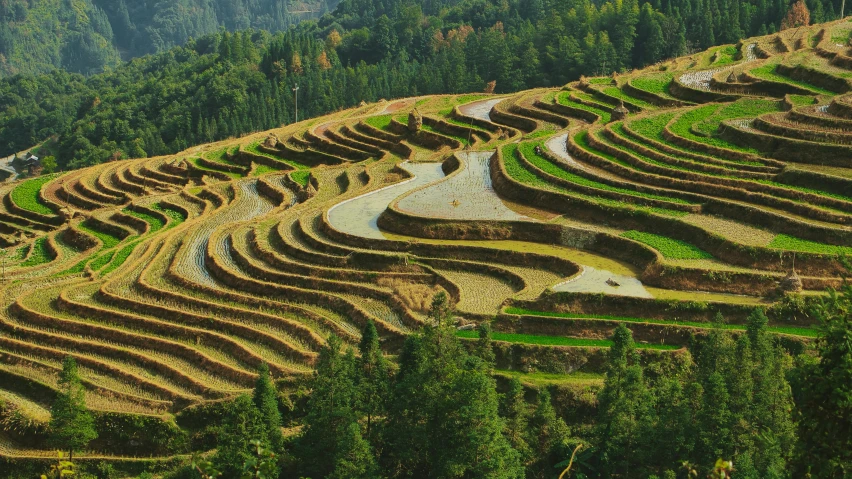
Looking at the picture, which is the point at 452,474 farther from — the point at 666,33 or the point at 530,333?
the point at 666,33

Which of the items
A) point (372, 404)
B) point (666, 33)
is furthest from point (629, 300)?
point (666, 33)

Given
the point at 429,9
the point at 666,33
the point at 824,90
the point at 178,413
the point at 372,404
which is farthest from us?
the point at 429,9

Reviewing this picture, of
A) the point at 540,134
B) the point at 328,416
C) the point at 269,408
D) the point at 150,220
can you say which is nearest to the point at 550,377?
the point at 328,416

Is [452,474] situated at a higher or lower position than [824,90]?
lower

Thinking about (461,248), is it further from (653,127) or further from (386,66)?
(386,66)

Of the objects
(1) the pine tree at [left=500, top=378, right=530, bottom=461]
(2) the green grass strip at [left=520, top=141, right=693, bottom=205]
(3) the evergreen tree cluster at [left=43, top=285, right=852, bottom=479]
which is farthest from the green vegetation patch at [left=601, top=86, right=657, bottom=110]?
(1) the pine tree at [left=500, top=378, right=530, bottom=461]

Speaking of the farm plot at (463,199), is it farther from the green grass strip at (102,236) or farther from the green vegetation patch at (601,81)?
the green vegetation patch at (601,81)
